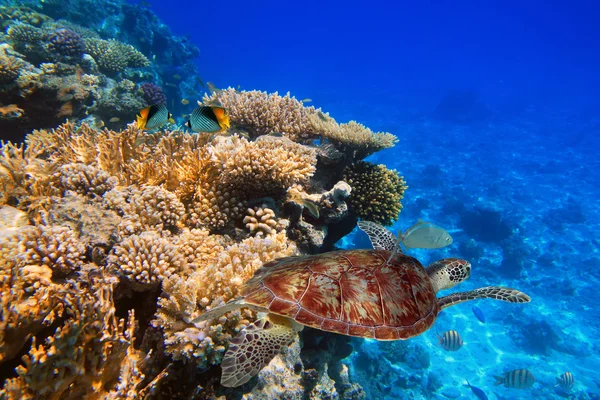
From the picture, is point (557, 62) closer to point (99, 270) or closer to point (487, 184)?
point (487, 184)

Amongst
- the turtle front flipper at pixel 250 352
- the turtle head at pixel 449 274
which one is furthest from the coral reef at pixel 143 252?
the turtle head at pixel 449 274

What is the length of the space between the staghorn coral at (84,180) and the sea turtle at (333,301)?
252 centimetres

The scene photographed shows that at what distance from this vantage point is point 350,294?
99.4 inches

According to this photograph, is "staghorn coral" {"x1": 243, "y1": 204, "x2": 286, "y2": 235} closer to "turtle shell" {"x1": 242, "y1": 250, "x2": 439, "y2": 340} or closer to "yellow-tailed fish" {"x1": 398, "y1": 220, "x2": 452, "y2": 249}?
"turtle shell" {"x1": 242, "y1": 250, "x2": 439, "y2": 340}

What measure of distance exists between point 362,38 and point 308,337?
130460mm

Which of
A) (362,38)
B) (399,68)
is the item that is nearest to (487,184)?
(399,68)

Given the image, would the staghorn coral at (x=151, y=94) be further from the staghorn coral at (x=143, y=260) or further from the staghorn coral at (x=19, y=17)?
the staghorn coral at (x=143, y=260)

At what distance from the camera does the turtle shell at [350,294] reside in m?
2.33

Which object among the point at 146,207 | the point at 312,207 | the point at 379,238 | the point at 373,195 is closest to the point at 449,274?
the point at 379,238

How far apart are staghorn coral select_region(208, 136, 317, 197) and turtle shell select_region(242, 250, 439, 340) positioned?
1.25 m

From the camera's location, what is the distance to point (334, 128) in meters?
5.07

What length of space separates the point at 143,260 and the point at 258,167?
166 centimetres

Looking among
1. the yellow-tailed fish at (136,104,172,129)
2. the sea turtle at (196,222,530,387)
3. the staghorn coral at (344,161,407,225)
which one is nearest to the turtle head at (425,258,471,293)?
the sea turtle at (196,222,530,387)

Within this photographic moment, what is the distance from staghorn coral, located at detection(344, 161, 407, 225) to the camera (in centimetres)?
500
